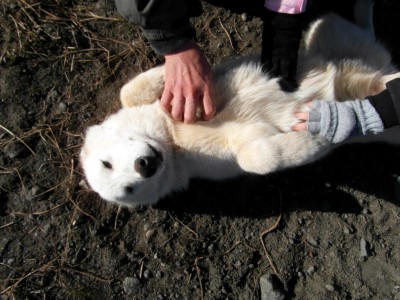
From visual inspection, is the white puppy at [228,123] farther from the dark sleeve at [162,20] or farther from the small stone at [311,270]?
the small stone at [311,270]

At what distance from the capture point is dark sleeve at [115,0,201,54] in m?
2.47

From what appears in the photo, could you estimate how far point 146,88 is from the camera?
2887 mm

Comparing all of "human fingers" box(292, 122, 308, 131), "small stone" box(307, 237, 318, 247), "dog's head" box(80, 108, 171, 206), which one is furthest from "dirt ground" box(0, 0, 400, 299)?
"human fingers" box(292, 122, 308, 131)

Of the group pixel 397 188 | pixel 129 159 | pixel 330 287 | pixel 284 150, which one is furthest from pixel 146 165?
pixel 397 188

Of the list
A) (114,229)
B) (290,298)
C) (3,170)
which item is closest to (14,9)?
(3,170)

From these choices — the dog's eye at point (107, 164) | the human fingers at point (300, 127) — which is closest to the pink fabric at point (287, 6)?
the human fingers at point (300, 127)

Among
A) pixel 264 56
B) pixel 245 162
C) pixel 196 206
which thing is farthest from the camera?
pixel 196 206

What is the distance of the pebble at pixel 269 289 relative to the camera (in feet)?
11.2

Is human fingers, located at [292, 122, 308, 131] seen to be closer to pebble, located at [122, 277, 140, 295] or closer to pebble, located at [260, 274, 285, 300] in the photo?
pebble, located at [260, 274, 285, 300]

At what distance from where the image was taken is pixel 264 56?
2.91 m

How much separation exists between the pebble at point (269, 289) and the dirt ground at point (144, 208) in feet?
0.12

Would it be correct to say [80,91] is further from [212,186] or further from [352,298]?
[352,298]

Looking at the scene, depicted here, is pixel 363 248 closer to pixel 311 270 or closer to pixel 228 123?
pixel 311 270

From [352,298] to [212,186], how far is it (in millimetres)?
1585
